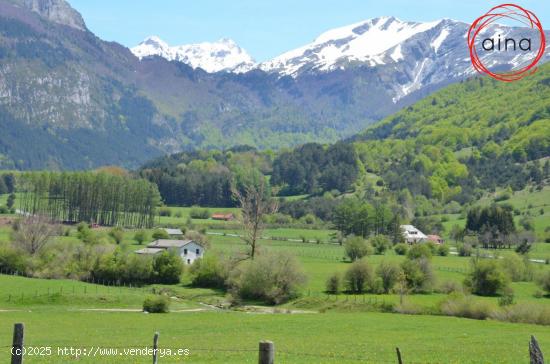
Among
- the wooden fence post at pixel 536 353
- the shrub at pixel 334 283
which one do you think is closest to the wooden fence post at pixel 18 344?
the wooden fence post at pixel 536 353

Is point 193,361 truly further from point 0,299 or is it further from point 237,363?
point 0,299

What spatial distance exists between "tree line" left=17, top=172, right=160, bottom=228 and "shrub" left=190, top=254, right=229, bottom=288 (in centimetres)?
8672

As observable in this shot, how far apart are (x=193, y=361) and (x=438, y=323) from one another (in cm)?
3124

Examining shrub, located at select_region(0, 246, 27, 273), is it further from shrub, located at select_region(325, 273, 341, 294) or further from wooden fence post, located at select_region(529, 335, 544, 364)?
wooden fence post, located at select_region(529, 335, 544, 364)

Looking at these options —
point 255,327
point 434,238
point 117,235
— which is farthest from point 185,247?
point 434,238

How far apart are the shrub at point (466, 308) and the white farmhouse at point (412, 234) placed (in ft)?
291

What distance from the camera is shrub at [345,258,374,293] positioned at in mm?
85875

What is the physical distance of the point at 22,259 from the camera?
94.8 meters

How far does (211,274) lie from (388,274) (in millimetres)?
22149

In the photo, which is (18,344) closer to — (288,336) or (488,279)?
(288,336)

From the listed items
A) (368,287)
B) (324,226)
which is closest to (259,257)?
(368,287)

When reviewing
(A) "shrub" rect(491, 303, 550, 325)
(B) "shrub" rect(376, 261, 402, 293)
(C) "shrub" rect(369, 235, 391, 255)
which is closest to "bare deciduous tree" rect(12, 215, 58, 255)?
(B) "shrub" rect(376, 261, 402, 293)

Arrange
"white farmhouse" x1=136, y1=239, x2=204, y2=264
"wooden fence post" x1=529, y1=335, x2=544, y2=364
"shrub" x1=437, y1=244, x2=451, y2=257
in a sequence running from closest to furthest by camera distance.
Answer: "wooden fence post" x1=529, y1=335, x2=544, y2=364, "white farmhouse" x1=136, y1=239, x2=204, y2=264, "shrub" x1=437, y1=244, x2=451, y2=257

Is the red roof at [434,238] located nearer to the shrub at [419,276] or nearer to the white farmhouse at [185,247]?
the white farmhouse at [185,247]
